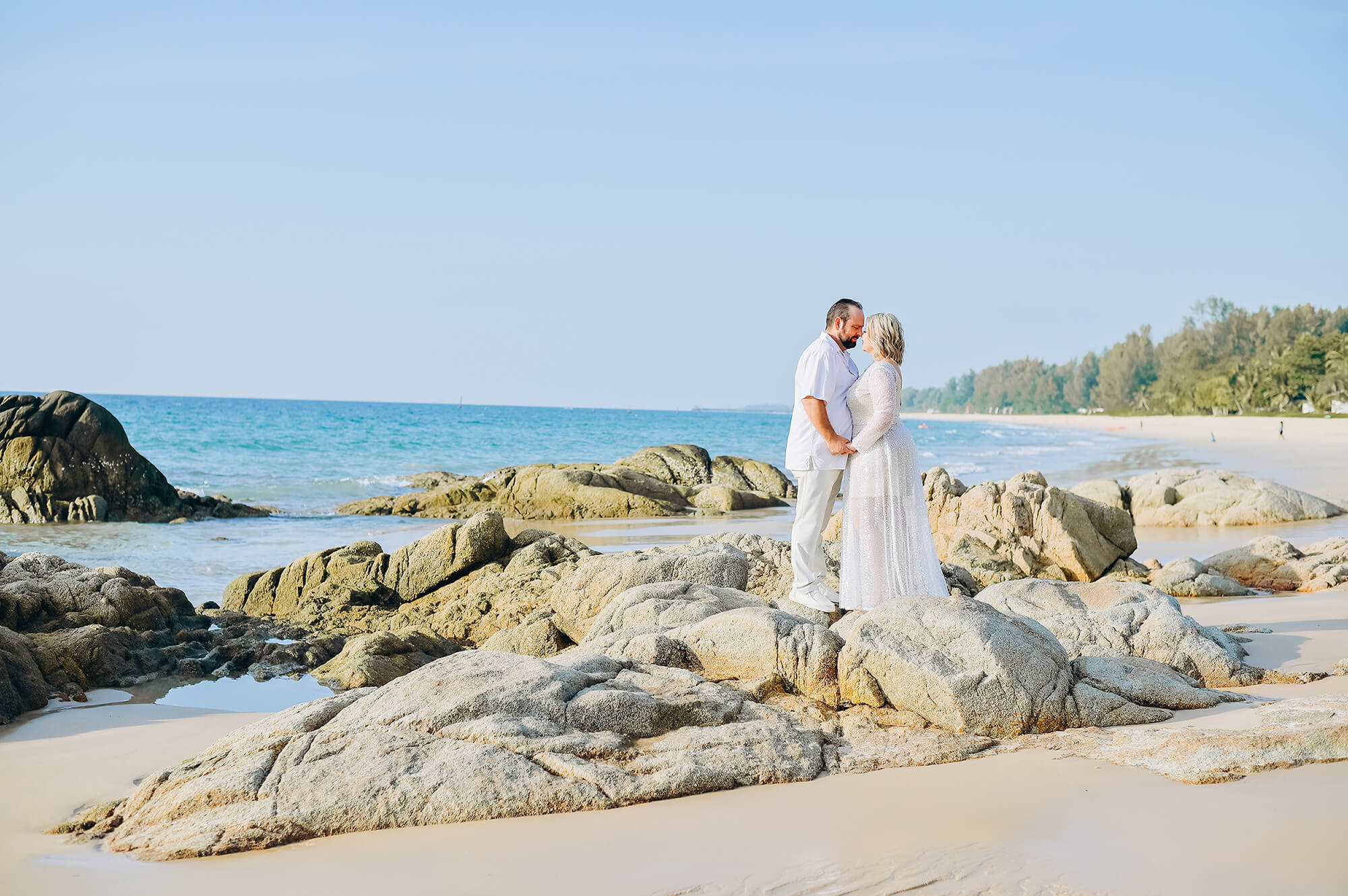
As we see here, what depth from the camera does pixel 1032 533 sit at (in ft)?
37.5

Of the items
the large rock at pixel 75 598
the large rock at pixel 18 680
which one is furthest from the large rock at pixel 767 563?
the large rock at pixel 18 680

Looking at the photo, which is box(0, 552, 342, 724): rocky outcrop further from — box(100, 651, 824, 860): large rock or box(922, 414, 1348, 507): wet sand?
box(922, 414, 1348, 507): wet sand

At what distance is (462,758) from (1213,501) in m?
15.8

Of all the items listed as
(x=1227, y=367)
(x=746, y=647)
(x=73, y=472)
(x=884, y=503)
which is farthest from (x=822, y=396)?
(x=1227, y=367)

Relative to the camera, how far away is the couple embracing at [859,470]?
19.5 feet

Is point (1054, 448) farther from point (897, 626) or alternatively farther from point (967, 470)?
point (897, 626)

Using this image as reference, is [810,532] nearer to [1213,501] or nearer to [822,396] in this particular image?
[822,396]

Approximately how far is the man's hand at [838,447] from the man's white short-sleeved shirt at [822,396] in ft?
0.16

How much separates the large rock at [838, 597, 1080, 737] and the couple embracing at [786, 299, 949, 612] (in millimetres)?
805

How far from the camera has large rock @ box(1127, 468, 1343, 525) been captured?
16.3 m

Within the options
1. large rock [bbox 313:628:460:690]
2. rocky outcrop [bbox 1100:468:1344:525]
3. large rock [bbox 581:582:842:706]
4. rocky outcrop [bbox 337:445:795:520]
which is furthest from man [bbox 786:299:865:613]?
rocky outcrop [bbox 337:445:795:520]

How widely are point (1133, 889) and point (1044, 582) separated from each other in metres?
4.68

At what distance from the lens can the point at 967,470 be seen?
3497 cm

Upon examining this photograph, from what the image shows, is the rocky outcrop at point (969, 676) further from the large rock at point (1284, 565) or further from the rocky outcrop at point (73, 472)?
the rocky outcrop at point (73, 472)
